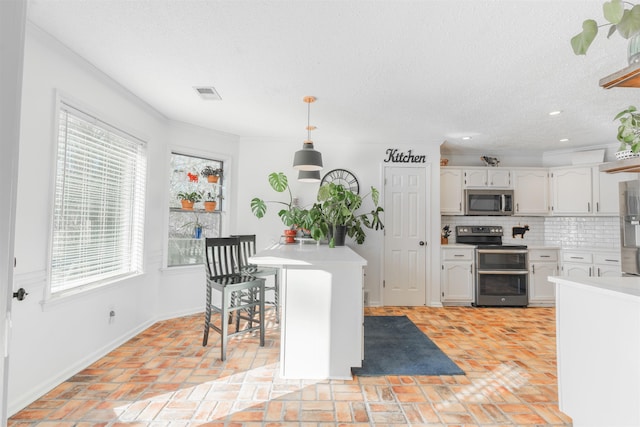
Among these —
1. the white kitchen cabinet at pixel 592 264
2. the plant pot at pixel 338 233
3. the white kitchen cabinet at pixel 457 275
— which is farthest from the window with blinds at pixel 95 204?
the white kitchen cabinet at pixel 592 264

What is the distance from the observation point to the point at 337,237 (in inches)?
144

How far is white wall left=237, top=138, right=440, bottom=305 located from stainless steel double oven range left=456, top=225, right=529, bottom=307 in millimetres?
645

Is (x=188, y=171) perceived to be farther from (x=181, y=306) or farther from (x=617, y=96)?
(x=617, y=96)

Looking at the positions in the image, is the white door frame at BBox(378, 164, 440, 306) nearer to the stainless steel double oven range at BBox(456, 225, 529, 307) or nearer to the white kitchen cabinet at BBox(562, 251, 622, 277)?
the stainless steel double oven range at BBox(456, 225, 529, 307)

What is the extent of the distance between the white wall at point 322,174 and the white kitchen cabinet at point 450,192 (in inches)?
10.5

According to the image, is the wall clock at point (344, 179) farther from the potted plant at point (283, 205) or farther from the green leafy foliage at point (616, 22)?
the green leafy foliage at point (616, 22)

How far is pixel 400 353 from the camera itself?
2.94m

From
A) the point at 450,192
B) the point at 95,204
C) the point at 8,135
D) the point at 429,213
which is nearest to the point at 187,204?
the point at 95,204

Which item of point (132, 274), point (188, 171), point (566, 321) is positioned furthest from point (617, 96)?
point (132, 274)

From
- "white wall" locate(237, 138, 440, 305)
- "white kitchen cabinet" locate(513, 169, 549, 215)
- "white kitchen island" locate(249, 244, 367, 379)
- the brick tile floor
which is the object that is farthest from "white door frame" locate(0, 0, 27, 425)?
"white kitchen cabinet" locate(513, 169, 549, 215)

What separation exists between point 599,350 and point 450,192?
3654mm

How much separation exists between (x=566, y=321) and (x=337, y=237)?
7.48ft

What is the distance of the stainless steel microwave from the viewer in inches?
194

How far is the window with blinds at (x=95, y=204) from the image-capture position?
2.42 m
